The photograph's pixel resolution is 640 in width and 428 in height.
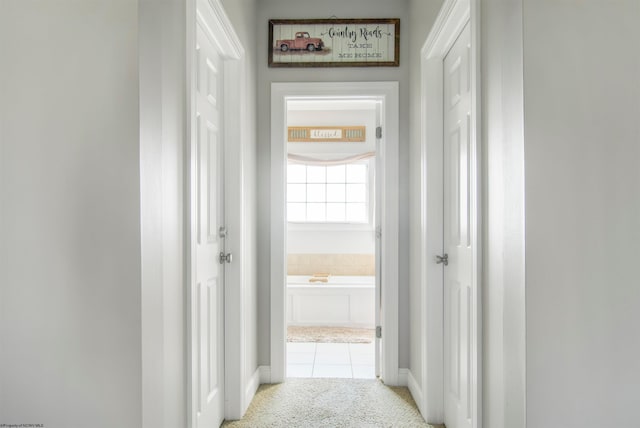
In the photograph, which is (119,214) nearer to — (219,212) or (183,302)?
(183,302)

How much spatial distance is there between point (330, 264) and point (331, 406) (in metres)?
2.60

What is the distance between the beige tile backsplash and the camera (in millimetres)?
5070

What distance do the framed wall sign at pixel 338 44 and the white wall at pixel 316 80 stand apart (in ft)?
0.16

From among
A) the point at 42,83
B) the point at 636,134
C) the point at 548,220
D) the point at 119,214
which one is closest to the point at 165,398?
the point at 119,214

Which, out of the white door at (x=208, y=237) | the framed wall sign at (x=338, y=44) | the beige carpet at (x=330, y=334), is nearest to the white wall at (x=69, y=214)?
the white door at (x=208, y=237)

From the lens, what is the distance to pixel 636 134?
3.91 feet

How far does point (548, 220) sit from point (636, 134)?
339mm

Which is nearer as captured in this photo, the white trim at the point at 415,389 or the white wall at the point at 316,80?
the white trim at the point at 415,389

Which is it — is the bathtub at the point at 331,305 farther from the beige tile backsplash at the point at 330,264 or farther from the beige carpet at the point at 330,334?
the beige tile backsplash at the point at 330,264

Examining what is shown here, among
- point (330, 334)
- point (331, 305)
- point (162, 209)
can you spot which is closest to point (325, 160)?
point (331, 305)

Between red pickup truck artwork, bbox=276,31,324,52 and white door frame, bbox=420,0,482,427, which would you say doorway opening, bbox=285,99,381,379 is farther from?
white door frame, bbox=420,0,482,427

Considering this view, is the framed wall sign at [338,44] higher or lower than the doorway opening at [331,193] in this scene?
higher

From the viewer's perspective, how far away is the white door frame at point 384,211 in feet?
9.48

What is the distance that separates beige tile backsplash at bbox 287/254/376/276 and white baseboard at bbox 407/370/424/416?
2.26 meters
